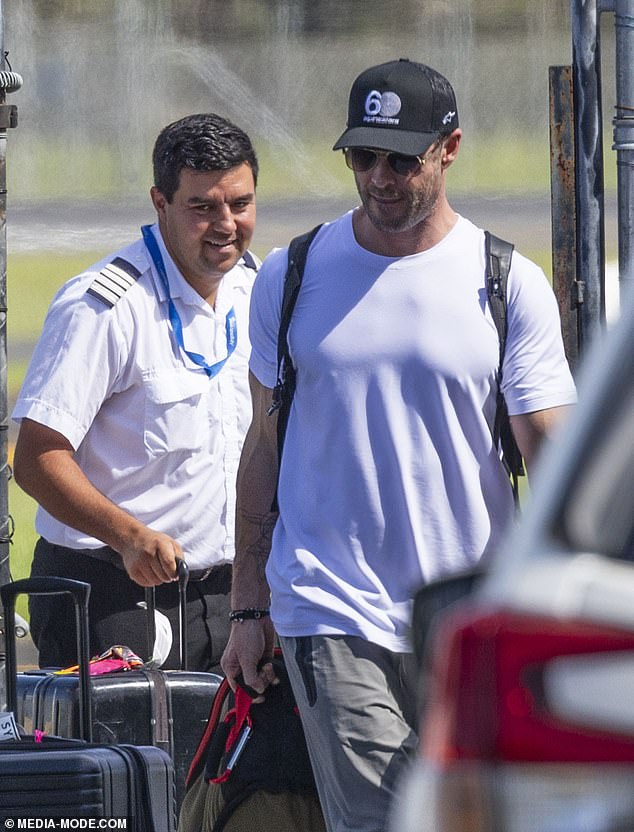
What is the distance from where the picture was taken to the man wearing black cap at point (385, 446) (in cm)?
340

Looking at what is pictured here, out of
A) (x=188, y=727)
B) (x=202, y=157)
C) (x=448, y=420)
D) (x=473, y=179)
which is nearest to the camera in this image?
(x=448, y=420)

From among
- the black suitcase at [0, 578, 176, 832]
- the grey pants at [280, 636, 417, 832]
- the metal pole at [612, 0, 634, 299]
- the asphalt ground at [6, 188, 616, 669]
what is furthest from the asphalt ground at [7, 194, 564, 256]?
the grey pants at [280, 636, 417, 832]

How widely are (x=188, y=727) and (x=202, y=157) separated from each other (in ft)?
4.69

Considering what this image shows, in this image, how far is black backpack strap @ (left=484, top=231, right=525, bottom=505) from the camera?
3.46 meters

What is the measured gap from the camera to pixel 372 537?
3.43 metres

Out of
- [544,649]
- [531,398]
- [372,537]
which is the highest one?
[544,649]

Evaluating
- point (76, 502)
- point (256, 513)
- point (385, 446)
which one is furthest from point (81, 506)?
point (385, 446)

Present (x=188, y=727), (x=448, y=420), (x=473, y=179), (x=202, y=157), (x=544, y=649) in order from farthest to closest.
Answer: (x=473, y=179) < (x=202, y=157) < (x=188, y=727) < (x=448, y=420) < (x=544, y=649)

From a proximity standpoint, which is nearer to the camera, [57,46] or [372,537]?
[372,537]

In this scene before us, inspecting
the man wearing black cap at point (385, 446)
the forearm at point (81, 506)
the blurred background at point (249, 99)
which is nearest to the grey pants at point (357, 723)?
the man wearing black cap at point (385, 446)

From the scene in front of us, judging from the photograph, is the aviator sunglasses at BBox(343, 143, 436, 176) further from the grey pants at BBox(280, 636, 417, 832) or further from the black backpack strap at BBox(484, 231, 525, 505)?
the grey pants at BBox(280, 636, 417, 832)

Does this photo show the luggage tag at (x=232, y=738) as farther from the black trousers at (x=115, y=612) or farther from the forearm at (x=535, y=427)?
the black trousers at (x=115, y=612)

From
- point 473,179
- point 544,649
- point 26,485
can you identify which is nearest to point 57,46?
point 473,179

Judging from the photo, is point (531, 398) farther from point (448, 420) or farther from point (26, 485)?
point (26, 485)
